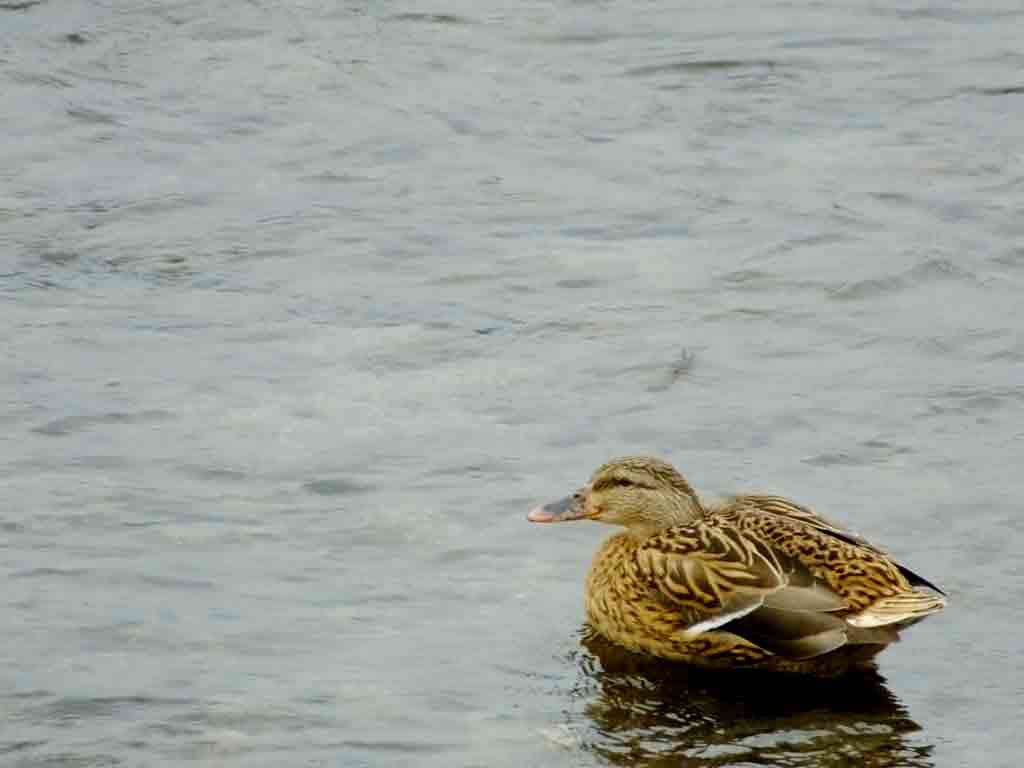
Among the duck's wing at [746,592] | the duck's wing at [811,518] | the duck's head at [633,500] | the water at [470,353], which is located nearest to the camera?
the water at [470,353]

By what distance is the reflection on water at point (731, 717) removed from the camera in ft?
24.3

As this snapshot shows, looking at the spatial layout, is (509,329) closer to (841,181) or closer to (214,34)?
(841,181)

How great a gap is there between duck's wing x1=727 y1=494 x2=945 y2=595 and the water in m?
0.31

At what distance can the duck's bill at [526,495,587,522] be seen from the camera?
8.57 meters

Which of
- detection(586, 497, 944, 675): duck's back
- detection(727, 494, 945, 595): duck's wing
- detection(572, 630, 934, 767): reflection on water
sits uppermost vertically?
detection(727, 494, 945, 595): duck's wing

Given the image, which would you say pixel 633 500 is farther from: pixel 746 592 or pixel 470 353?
pixel 470 353

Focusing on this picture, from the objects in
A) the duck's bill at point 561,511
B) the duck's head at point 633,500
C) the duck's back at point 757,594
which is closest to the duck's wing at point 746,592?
the duck's back at point 757,594

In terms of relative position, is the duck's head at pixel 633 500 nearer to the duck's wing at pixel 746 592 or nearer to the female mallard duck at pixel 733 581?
the female mallard duck at pixel 733 581

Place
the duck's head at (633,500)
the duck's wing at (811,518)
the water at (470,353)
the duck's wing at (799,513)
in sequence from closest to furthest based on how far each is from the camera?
the water at (470,353) < the duck's wing at (811,518) < the duck's wing at (799,513) < the duck's head at (633,500)

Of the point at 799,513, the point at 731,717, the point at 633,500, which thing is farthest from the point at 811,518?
the point at 731,717

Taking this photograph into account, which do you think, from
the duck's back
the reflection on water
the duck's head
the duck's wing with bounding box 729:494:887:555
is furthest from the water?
the duck's wing with bounding box 729:494:887:555

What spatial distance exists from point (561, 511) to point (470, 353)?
2104mm

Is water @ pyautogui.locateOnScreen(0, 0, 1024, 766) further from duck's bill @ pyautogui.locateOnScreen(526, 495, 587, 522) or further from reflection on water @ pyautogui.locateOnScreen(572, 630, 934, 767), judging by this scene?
duck's bill @ pyautogui.locateOnScreen(526, 495, 587, 522)

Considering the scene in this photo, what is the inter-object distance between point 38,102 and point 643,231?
4.23 m
